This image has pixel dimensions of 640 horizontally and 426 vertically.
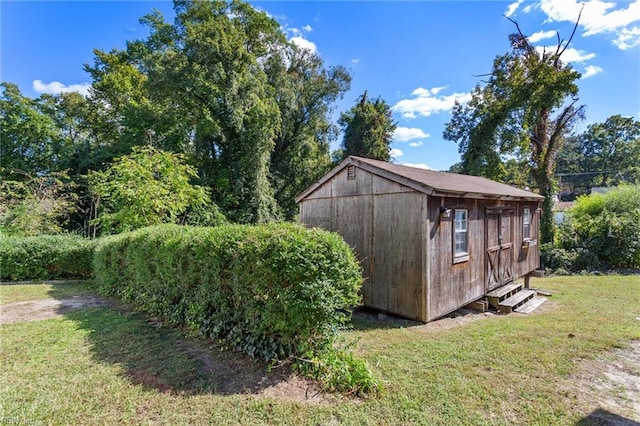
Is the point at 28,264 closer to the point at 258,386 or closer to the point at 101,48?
the point at 258,386

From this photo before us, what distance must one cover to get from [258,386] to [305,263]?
151cm

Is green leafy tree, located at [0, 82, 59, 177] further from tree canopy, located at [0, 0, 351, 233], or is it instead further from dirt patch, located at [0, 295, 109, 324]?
dirt patch, located at [0, 295, 109, 324]

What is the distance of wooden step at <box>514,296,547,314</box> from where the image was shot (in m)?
7.30

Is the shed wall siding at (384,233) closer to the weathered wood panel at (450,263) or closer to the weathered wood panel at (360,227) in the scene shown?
the weathered wood panel at (360,227)

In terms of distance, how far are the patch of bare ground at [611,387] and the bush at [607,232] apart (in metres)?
10.7

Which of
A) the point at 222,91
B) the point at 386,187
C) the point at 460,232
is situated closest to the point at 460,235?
the point at 460,232

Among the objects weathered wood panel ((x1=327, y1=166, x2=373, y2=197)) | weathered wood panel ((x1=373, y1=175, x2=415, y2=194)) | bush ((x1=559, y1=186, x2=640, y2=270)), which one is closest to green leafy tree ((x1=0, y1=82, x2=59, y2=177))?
weathered wood panel ((x1=327, y1=166, x2=373, y2=197))

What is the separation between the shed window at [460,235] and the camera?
6.60m

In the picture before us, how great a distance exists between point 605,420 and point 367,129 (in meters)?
24.8

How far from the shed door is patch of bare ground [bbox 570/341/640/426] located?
319cm

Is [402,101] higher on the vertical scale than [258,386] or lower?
higher

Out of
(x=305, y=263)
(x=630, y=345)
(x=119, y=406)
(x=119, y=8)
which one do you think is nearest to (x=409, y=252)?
(x=305, y=263)

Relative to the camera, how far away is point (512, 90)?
53.5 ft

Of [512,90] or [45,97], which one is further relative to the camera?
[45,97]
